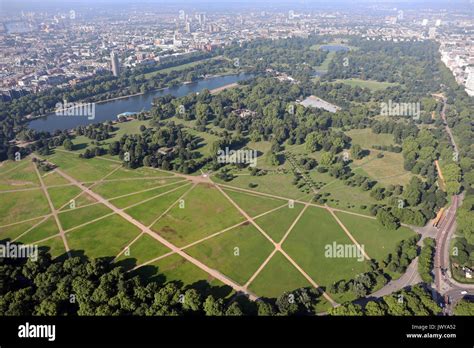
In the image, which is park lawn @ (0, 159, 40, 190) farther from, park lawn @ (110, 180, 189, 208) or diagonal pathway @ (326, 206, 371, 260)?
diagonal pathway @ (326, 206, 371, 260)

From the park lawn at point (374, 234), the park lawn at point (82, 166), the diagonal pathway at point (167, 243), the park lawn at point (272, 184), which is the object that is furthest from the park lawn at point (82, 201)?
the park lawn at point (374, 234)

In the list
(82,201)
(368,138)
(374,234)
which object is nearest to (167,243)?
(82,201)

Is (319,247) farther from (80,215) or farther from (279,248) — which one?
Answer: (80,215)

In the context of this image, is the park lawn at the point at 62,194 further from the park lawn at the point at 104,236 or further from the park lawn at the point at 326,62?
the park lawn at the point at 326,62

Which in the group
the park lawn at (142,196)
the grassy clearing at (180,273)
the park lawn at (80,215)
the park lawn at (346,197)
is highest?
the park lawn at (346,197)

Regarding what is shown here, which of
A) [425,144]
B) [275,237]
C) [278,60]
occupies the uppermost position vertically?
[278,60]

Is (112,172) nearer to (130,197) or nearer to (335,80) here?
(130,197)

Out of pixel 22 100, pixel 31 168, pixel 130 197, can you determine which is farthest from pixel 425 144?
pixel 22 100
